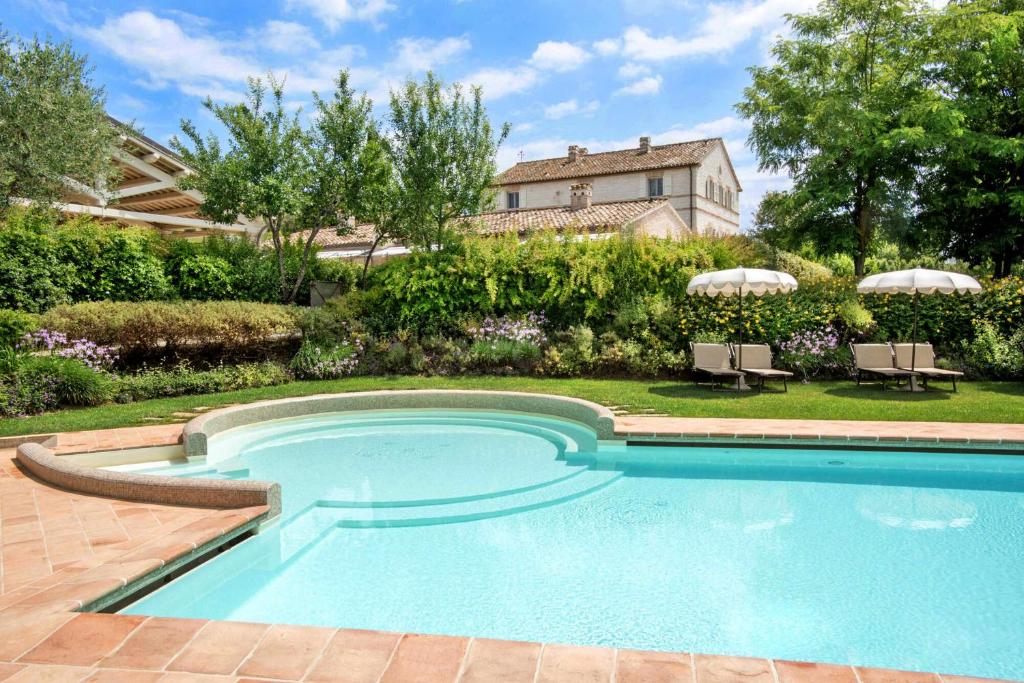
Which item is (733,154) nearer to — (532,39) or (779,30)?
(779,30)

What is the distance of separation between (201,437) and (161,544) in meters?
4.20

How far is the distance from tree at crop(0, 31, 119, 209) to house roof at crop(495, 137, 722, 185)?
28.0m

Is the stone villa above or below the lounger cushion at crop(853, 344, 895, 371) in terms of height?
Answer: above

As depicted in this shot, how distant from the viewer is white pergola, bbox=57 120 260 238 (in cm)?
1825

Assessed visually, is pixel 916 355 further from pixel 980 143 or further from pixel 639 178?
pixel 639 178

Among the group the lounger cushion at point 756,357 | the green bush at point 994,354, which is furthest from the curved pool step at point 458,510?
the green bush at point 994,354

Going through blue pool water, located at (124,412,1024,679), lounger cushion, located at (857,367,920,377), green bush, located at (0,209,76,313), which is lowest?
blue pool water, located at (124,412,1024,679)

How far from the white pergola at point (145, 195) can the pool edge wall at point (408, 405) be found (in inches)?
390

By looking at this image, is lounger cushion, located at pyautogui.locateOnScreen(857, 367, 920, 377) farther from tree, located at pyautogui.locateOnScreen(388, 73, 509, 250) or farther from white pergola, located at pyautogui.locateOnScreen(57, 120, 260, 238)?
white pergola, located at pyautogui.locateOnScreen(57, 120, 260, 238)

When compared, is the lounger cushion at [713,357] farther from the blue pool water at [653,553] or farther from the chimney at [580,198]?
the chimney at [580,198]

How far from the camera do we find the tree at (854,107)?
1792cm

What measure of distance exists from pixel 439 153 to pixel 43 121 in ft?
31.1

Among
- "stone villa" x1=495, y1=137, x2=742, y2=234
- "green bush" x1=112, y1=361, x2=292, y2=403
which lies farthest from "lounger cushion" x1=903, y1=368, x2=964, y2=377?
"stone villa" x1=495, y1=137, x2=742, y2=234

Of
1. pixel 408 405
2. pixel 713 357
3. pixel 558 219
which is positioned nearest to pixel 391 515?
pixel 408 405
